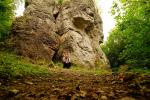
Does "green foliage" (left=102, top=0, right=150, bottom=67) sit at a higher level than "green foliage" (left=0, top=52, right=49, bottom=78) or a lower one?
higher

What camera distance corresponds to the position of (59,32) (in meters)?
28.3

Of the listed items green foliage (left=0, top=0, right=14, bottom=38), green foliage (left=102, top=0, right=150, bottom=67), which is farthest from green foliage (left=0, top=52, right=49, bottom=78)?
green foliage (left=0, top=0, right=14, bottom=38)

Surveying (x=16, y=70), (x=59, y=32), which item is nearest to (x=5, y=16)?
(x=59, y=32)

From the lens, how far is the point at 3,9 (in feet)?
73.1

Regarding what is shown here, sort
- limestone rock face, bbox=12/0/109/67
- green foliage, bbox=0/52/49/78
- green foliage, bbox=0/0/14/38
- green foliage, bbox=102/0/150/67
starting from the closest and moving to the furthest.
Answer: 1. green foliage, bbox=0/52/49/78
2. green foliage, bbox=102/0/150/67
3. green foliage, bbox=0/0/14/38
4. limestone rock face, bbox=12/0/109/67

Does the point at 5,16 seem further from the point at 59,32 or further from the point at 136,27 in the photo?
the point at 136,27

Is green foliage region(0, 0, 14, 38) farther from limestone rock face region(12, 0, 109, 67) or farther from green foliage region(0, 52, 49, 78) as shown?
green foliage region(0, 52, 49, 78)

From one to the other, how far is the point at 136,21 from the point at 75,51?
8.75 m

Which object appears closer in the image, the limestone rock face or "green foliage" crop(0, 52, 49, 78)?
"green foliage" crop(0, 52, 49, 78)

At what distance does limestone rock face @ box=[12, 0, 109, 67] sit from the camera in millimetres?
23000

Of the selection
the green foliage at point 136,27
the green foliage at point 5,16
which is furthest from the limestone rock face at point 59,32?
the green foliage at point 136,27

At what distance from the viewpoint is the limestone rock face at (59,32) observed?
2300cm

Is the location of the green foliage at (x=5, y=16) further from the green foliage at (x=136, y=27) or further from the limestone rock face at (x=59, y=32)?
the green foliage at (x=136, y=27)

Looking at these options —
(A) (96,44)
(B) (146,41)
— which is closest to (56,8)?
(A) (96,44)
